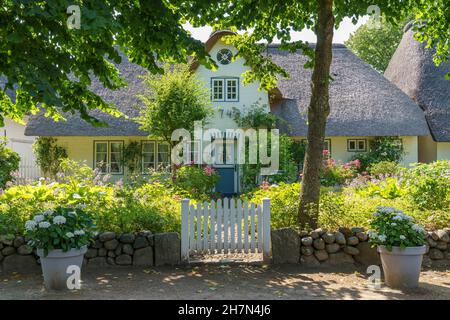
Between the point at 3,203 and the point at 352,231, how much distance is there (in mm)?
6204

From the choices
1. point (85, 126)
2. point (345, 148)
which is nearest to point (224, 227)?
point (85, 126)

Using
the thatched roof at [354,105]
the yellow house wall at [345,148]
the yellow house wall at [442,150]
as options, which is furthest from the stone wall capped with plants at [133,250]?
the yellow house wall at [442,150]

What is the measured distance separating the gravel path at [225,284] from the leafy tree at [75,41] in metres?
2.42

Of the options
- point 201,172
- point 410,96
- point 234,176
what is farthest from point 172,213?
point 410,96

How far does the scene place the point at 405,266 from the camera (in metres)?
5.59

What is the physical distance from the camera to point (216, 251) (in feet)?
23.4

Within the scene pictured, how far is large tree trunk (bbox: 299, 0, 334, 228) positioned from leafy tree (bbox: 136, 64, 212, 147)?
802cm

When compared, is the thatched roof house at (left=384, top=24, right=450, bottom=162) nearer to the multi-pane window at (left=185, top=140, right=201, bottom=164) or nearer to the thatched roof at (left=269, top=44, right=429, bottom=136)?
the thatched roof at (left=269, top=44, right=429, bottom=136)

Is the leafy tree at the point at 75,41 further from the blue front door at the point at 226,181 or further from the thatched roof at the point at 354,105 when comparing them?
the thatched roof at the point at 354,105

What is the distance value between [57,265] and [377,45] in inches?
1406

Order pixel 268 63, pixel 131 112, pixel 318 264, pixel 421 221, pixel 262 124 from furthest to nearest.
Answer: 1. pixel 131 112
2. pixel 262 124
3. pixel 268 63
4. pixel 421 221
5. pixel 318 264

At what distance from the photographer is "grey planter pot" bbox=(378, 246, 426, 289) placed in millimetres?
5570

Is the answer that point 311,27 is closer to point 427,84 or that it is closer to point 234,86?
point 234,86

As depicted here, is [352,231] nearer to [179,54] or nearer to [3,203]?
[179,54]
